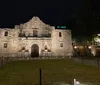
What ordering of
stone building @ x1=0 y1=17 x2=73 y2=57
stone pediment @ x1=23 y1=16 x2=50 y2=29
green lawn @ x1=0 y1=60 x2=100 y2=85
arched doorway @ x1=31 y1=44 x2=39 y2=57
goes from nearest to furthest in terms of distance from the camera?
green lawn @ x1=0 y1=60 x2=100 y2=85, stone building @ x1=0 y1=17 x2=73 y2=57, stone pediment @ x1=23 y1=16 x2=50 y2=29, arched doorway @ x1=31 y1=44 x2=39 y2=57

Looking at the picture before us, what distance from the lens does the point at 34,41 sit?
43.1m

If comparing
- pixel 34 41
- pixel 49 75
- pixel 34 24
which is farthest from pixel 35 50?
pixel 49 75

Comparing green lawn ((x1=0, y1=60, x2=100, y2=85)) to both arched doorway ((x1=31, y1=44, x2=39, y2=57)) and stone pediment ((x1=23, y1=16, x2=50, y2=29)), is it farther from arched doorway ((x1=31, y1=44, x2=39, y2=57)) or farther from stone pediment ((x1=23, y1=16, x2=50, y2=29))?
stone pediment ((x1=23, y1=16, x2=50, y2=29))

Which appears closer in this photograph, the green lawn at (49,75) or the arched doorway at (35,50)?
the green lawn at (49,75)

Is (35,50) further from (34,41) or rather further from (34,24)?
(34,24)

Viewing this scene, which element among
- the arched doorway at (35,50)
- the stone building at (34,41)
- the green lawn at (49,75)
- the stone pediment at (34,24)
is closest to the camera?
the green lawn at (49,75)

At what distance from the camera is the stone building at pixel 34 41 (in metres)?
41.8

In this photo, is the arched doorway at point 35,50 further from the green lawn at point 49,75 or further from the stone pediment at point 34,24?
the green lawn at point 49,75

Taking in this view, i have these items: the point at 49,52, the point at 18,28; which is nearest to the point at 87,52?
the point at 49,52

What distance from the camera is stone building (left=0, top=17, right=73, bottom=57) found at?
4178 centimetres

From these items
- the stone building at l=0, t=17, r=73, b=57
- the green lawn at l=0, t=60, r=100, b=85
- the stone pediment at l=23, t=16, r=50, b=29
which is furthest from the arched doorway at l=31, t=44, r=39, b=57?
the green lawn at l=0, t=60, r=100, b=85

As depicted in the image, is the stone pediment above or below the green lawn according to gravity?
above

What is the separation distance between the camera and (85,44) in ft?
156

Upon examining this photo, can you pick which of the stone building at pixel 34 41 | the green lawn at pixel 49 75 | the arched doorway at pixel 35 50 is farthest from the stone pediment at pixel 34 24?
the green lawn at pixel 49 75
